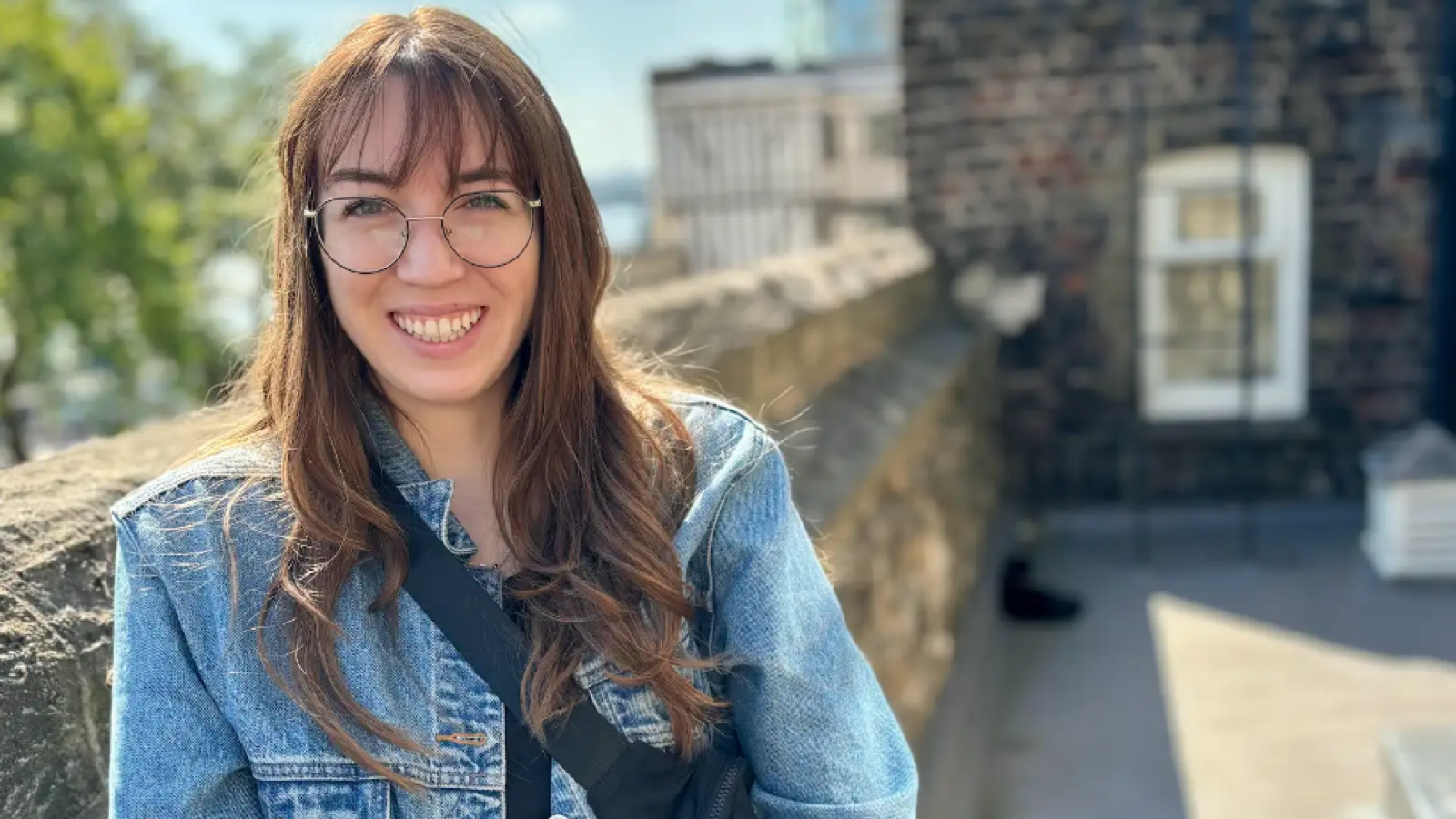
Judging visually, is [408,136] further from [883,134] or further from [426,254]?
[883,134]

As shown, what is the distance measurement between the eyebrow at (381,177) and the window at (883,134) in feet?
49.2

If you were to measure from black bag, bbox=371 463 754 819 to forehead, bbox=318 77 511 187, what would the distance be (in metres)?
0.35

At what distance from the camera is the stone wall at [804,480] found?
→ 132cm

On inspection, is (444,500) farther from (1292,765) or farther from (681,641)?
(1292,765)

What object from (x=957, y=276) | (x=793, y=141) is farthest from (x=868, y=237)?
(x=793, y=141)

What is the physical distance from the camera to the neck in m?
1.38

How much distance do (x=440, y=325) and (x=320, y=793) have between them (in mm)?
457

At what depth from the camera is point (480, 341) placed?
1.33m

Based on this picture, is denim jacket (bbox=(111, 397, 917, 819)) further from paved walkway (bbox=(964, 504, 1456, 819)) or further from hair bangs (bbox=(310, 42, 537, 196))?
paved walkway (bbox=(964, 504, 1456, 819))

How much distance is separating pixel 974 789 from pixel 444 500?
3460 millimetres

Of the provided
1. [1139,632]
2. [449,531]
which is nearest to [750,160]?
[1139,632]

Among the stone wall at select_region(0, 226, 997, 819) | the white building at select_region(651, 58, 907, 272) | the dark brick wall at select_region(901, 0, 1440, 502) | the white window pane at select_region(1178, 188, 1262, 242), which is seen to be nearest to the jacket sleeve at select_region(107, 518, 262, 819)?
the stone wall at select_region(0, 226, 997, 819)

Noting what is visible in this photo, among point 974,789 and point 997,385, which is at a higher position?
point 997,385

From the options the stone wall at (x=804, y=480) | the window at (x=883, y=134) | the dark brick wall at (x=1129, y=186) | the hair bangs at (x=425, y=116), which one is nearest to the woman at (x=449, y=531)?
the hair bangs at (x=425, y=116)
